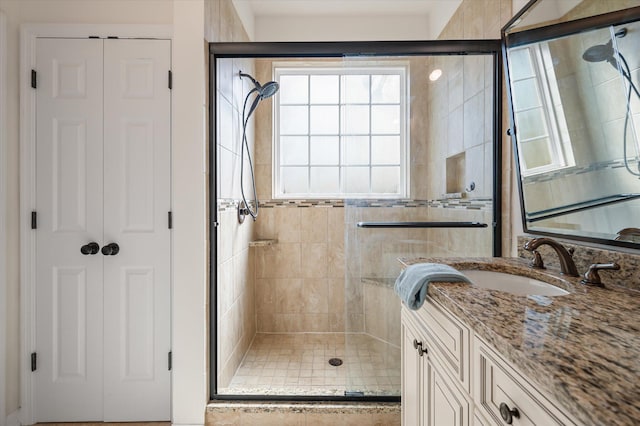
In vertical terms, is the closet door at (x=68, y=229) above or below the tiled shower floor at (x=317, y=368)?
above

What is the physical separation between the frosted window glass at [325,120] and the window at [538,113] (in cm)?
156

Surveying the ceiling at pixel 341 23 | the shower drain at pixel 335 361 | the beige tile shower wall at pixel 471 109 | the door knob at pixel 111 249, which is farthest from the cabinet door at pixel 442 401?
the ceiling at pixel 341 23

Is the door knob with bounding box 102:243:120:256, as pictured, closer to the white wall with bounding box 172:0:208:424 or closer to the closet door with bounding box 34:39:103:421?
the closet door with bounding box 34:39:103:421

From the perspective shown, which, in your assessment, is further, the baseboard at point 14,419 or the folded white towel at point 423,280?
the baseboard at point 14,419

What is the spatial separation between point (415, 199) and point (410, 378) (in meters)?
0.90

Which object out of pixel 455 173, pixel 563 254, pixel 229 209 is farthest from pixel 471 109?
pixel 229 209

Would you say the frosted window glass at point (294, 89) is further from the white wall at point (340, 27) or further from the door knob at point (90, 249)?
the door knob at point (90, 249)

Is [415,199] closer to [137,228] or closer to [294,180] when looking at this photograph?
[294,180]

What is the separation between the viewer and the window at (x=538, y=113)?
1125 mm

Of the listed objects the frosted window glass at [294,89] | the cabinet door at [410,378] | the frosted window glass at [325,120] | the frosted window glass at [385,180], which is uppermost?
the frosted window glass at [294,89]

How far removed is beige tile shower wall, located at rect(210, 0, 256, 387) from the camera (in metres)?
1.74

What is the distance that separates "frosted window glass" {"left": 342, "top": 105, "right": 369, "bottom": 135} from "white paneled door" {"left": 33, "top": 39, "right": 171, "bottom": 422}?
0.98m

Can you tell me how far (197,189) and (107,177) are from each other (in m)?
0.51

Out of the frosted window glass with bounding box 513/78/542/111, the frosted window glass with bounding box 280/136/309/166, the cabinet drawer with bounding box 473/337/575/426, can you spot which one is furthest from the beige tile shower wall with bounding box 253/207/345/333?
the cabinet drawer with bounding box 473/337/575/426
